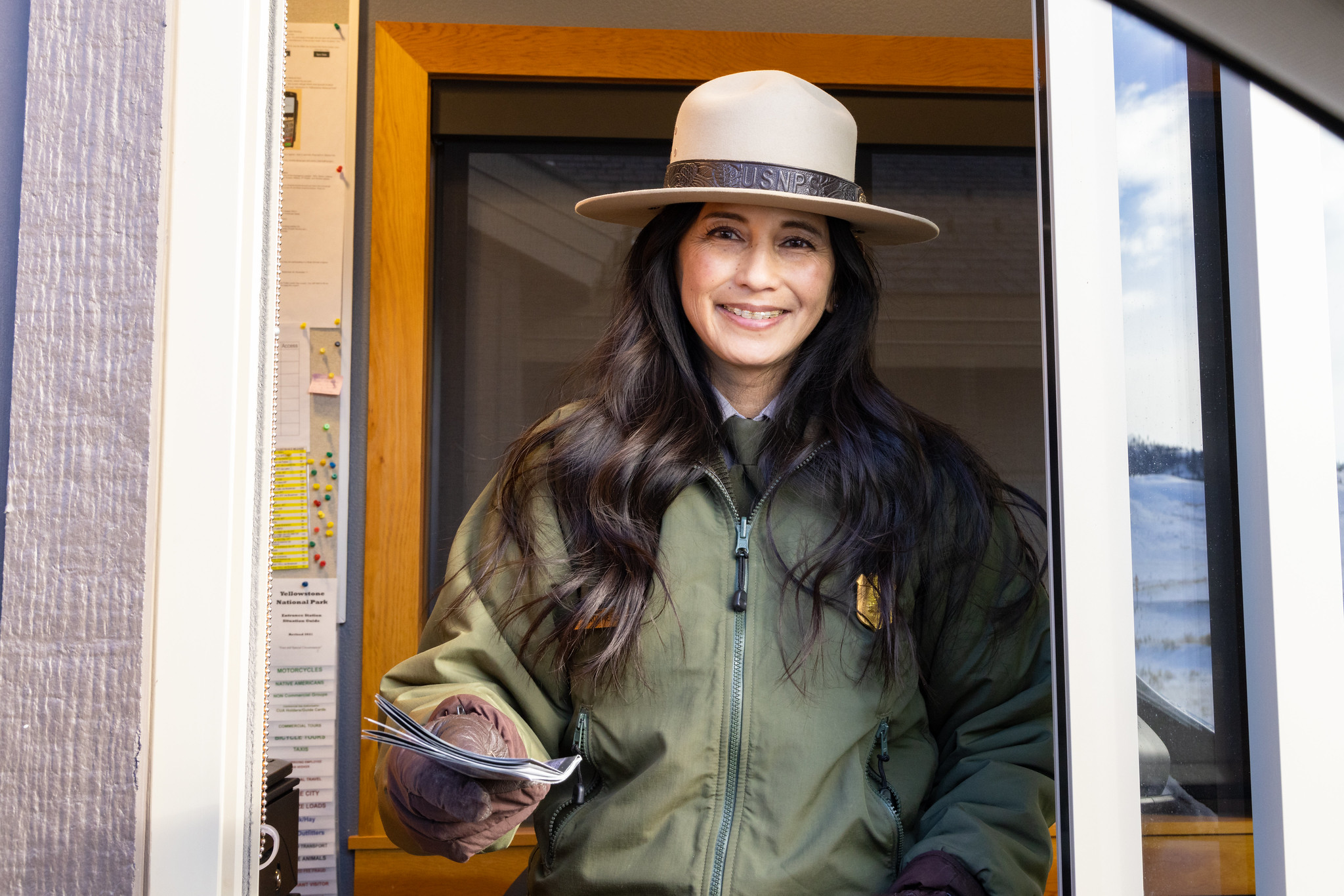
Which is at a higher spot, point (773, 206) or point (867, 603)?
point (773, 206)

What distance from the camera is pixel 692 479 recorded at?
146 centimetres

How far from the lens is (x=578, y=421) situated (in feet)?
5.18

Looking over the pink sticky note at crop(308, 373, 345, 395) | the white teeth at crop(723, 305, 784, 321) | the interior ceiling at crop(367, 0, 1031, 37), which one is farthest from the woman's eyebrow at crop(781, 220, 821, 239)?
the pink sticky note at crop(308, 373, 345, 395)

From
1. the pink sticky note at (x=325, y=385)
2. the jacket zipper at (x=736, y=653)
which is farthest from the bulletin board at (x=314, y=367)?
the jacket zipper at (x=736, y=653)

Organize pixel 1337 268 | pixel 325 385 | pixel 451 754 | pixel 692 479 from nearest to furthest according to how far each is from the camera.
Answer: pixel 1337 268 → pixel 451 754 → pixel 692 479 → pixel 325 385

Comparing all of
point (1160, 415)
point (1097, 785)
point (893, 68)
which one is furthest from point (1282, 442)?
point (893, 68)

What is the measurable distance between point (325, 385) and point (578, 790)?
178 cm

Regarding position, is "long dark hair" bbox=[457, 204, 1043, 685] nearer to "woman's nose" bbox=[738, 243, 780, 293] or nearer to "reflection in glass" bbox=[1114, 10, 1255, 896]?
"woman's nose" bbox=[738, 243, 780, 293]

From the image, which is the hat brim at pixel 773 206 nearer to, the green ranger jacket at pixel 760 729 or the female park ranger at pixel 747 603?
the female park ranger at pixel 747 603

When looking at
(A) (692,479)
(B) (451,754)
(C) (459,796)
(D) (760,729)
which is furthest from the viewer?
(A) (692,479)

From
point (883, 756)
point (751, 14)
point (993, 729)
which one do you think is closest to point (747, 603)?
point (883, 756)

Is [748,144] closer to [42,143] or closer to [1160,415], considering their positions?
[1160,415]

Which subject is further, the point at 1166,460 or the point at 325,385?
the point at 325,385

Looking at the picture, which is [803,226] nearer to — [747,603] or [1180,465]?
[747,603]
